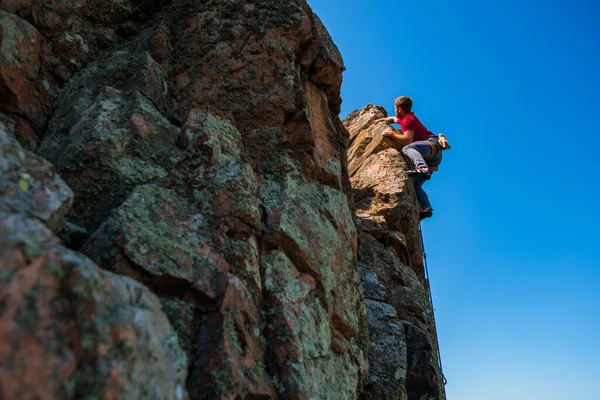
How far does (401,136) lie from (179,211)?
11.7 m

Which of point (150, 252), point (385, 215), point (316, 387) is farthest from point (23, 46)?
point (385, 215)

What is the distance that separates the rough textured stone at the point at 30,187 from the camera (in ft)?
9.62

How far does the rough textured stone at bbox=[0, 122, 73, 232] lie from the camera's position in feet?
9.62

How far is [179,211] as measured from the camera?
14.8 ft

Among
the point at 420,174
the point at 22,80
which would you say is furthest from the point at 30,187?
the point at 420,174

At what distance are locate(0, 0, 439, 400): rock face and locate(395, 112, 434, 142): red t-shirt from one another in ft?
23.8

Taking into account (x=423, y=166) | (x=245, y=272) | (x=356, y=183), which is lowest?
(x=245, y=272)

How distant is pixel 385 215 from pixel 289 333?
29.1 feet

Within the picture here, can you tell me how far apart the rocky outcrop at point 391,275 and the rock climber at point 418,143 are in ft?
1.31

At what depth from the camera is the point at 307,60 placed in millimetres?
7191

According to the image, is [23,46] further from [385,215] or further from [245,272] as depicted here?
[385,215]

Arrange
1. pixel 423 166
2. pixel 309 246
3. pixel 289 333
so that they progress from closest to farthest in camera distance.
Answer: pixel 289 333
pixel 309 246
pixel 423 166

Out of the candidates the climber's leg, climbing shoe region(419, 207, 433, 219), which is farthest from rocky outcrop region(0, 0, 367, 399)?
climbing shoe region(419, 207, 433, 219)

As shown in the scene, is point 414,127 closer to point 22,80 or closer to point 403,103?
point 403,103
